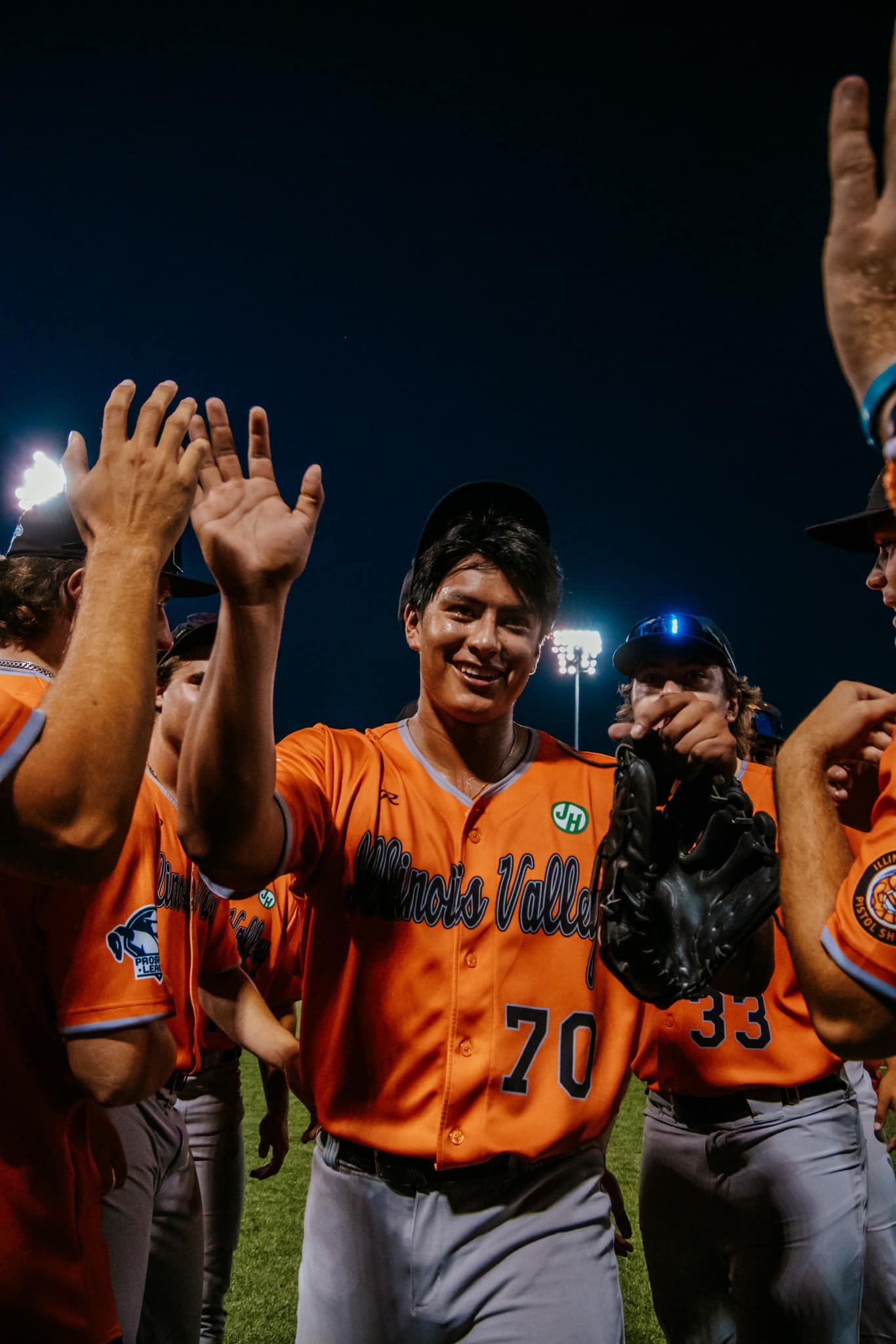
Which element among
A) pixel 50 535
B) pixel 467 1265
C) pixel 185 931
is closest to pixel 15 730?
pixel 50 535

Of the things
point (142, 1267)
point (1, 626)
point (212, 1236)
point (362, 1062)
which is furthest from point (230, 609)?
point (212, 1236)

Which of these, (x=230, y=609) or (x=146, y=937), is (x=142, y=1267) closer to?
(x=146, y=937)

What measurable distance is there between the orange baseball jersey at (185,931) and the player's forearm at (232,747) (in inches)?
36.2

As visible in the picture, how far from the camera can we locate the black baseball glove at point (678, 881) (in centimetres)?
166

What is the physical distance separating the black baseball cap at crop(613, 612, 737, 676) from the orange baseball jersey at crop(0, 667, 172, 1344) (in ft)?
6.96

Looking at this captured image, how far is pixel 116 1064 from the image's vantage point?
5.09 feet

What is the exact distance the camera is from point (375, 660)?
6075cm

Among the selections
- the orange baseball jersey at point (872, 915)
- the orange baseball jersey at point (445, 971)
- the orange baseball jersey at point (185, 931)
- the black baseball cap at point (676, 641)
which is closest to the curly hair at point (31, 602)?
the orange baseball jersey at point (445, 971)

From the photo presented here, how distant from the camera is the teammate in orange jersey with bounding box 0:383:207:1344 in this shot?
1252 millimetres

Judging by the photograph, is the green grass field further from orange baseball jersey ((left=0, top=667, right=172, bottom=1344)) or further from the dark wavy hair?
the dark wavy hair

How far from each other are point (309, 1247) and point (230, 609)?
1.59 metres

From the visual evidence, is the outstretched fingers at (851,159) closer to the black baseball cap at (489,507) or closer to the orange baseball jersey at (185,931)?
the black baseball cap at (489,507)

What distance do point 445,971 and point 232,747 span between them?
805 millimetres

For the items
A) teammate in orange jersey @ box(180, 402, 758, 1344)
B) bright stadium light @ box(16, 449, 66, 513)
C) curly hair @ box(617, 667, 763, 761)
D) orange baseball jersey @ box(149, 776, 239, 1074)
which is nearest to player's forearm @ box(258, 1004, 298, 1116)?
orange baseball jersey @ box(149, 776, 239, 1074)
